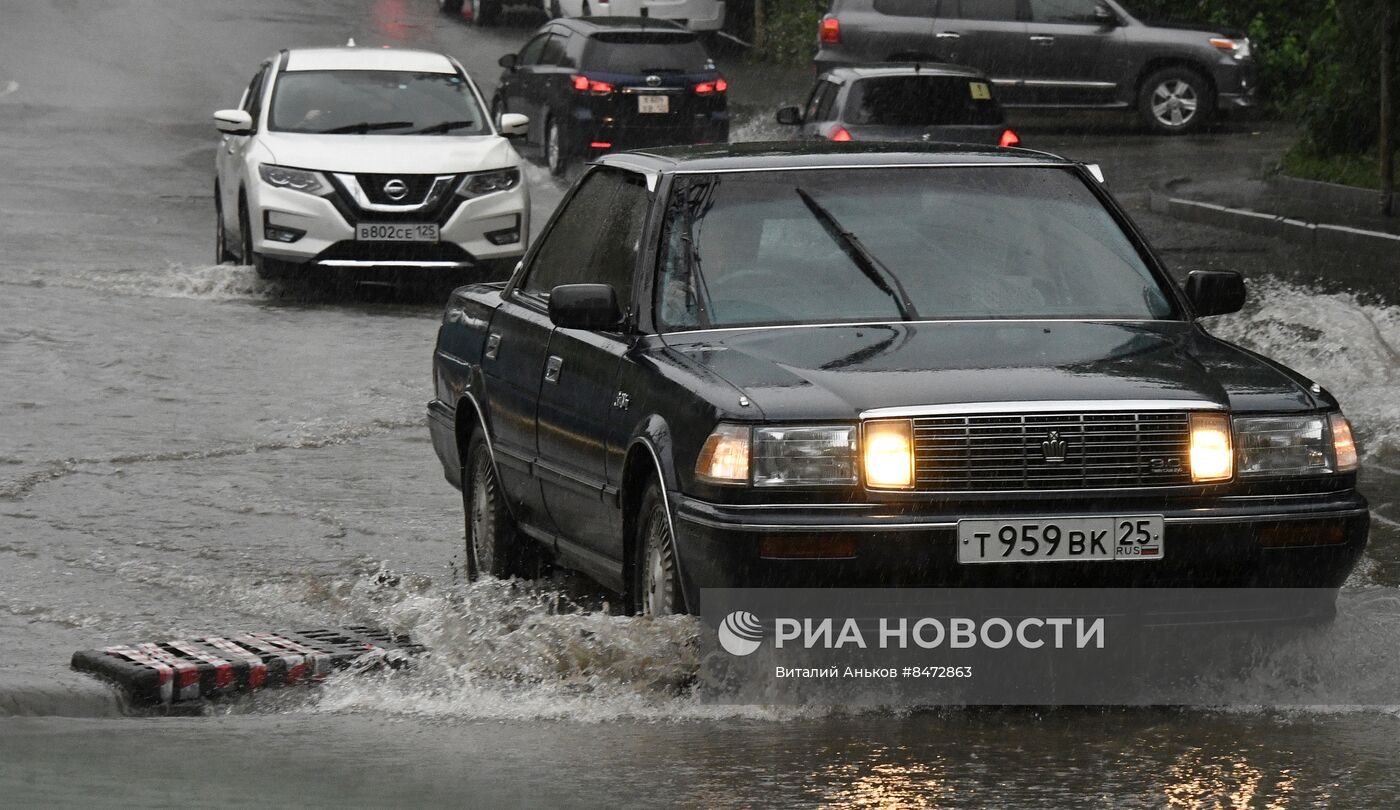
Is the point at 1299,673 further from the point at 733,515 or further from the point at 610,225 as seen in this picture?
the point at 610,225

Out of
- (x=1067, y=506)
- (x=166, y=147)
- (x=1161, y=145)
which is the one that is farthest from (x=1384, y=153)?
(x=1067, y=506)

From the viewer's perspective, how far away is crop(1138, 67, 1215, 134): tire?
94.7ft

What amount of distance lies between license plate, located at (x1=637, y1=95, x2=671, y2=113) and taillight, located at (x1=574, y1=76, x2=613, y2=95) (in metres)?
0.39

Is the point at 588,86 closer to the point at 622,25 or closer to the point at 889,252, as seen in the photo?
the point at 622,25

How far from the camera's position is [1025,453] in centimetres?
594

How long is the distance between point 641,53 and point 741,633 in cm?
2099

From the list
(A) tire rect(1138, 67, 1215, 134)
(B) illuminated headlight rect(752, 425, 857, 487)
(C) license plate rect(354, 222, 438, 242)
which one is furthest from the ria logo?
(A) tire rect(1138, 67, 1215, 134)

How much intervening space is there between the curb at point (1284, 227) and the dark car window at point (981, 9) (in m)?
6.97

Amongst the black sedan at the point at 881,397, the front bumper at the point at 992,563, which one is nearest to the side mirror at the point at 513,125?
the black sedan at the point at 881,397

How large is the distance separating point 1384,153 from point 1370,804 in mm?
16683

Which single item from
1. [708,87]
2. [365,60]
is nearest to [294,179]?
[365,60]

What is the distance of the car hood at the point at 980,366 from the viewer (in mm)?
6039

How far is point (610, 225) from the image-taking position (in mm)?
7703

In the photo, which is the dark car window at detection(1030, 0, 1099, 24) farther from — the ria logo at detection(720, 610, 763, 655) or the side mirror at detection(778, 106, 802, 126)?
the ria logo at detection(720, 610, 763, 655)
